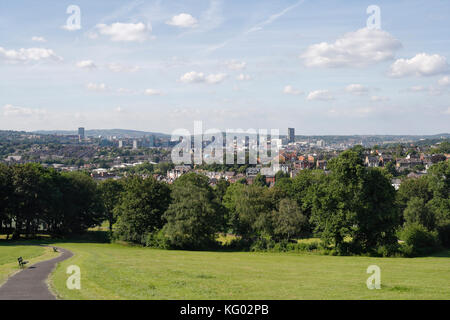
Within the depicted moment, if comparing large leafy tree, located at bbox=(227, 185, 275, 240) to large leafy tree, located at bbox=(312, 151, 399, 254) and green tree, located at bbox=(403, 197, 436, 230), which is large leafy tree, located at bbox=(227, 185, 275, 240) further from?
green tree, located at bbox=(403, 197, 436, 230)

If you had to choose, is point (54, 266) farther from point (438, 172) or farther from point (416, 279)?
point (438, 172)

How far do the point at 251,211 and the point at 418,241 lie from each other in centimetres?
2145

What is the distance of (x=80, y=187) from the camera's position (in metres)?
69.6

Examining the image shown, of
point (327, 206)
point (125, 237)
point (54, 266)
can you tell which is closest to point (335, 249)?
point (327, 206)

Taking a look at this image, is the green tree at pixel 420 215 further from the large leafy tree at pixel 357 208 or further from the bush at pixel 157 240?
the bush at pixel 157 240

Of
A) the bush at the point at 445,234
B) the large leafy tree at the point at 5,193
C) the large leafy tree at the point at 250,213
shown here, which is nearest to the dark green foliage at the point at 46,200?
the large leafy tree at the point at 5,193

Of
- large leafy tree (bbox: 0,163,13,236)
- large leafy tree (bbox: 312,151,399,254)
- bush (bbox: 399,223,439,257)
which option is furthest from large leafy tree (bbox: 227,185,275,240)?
large leafy tree (bbox: 0,163,13,236)

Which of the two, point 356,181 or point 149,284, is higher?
point 356,181

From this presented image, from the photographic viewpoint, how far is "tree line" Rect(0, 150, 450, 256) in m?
47.2

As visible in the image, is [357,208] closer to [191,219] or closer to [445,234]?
[191,219]

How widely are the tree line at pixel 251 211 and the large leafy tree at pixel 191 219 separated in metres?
0.13

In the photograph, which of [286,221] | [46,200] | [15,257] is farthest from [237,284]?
[46,200]

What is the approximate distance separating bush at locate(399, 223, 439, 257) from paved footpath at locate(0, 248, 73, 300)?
39.2 m
